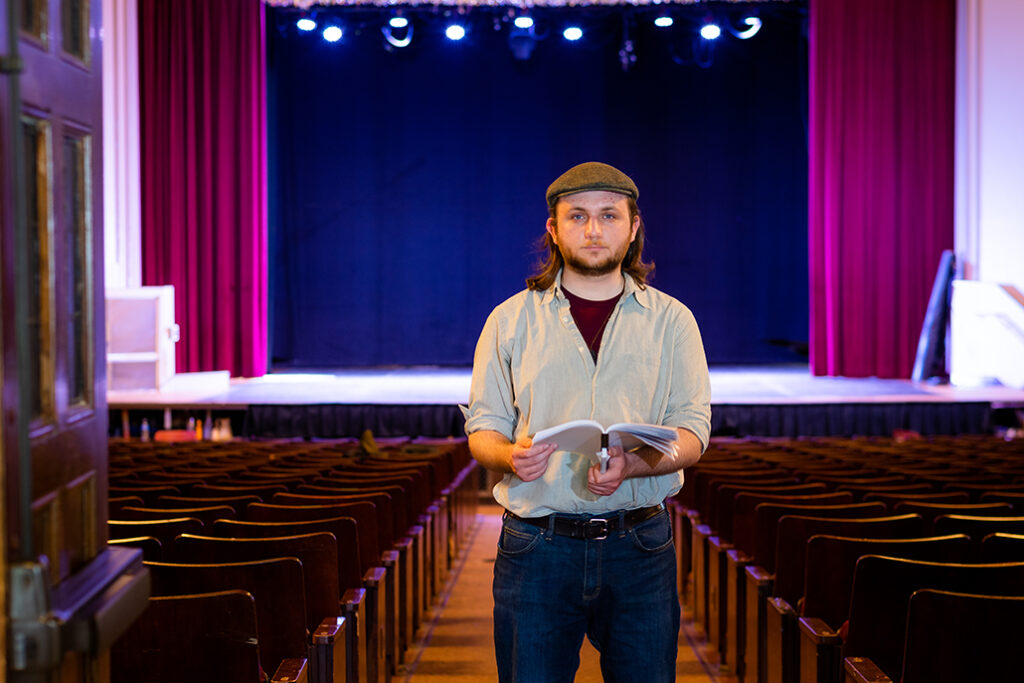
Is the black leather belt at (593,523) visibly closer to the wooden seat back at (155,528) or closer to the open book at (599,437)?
the open book at (599,437)

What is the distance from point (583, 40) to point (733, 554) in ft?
41.8

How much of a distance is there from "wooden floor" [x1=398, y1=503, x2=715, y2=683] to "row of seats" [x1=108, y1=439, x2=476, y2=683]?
0.32ft

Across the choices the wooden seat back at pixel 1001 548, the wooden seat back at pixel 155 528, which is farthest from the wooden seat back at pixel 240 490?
the wooden seat back at pixel 1001 548

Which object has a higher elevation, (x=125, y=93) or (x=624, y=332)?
(x=125, y=93)

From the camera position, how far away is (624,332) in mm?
2129

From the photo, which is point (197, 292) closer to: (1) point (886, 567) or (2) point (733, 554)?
(2) point (733, 554)

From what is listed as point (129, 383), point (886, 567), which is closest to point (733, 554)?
point (886, 567)

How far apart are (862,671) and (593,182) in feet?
4.31

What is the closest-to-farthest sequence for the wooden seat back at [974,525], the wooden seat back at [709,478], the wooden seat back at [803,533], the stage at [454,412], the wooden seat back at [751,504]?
the wooden seat back at [803,533] → the wooden seat back at [974,525] → the wooden seat back at [751,504] → the wooden seat back at [709,478] → the stage at [454,412]

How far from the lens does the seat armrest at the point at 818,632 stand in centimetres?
269

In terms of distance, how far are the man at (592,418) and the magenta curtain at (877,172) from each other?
41.6ft

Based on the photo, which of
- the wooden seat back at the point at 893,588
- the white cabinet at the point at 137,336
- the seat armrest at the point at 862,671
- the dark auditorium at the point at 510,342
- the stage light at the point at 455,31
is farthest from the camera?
the stage light at the point at 455,31

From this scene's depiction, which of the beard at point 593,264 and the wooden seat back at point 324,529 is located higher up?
the beard at point 593,264

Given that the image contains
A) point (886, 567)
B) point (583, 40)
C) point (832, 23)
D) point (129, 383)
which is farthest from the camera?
point (583, 40)
